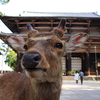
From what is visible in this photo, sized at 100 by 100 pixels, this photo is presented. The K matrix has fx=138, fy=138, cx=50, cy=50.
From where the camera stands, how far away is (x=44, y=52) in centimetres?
200

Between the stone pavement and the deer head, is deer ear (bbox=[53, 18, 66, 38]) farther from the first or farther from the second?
the stone pavement

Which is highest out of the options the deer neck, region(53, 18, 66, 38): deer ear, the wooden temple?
the wooden temple

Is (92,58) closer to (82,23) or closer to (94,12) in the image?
(82,23)

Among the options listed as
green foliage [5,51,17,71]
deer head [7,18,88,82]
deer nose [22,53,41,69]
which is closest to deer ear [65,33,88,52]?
deer head [7,18,88,82]

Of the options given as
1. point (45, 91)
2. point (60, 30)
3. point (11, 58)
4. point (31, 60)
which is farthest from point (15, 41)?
point (11, 58)

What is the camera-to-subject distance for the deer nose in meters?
1.67

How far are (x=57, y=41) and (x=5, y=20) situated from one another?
59.5 ft

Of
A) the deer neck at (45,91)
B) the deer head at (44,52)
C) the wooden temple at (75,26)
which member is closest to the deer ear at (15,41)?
the deer head at (44,52)

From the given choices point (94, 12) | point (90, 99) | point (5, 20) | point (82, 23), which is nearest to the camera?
point (90, 99)

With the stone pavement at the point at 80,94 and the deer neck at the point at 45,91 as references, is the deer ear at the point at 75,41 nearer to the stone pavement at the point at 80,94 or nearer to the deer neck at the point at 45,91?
the deer neck at the point at 45,91

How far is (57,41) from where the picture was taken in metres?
2.34

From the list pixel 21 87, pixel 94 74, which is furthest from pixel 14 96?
pixel 94 74

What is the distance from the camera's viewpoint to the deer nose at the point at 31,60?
1671 mm

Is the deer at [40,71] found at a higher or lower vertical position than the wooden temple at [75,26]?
lower
